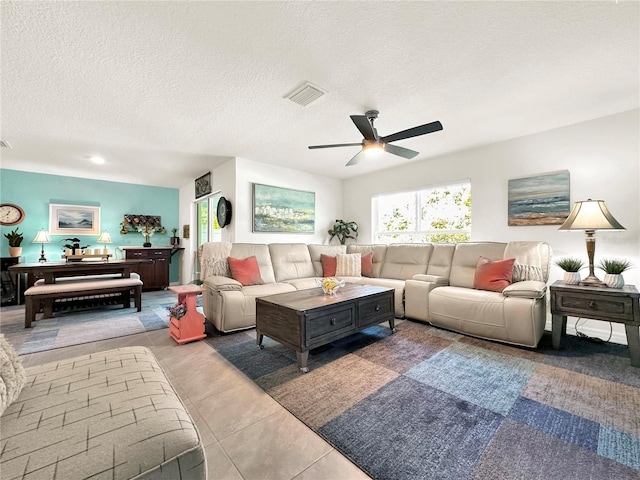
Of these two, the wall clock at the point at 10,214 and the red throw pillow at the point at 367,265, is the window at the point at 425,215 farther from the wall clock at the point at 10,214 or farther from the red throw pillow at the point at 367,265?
the wall clock at the point at 10,214

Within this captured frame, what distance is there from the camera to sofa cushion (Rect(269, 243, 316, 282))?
4.21m

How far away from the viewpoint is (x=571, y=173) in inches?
125

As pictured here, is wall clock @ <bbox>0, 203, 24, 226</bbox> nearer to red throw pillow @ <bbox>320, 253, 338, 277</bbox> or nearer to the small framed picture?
the small framed picture

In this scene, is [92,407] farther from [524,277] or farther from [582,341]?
[582,341]

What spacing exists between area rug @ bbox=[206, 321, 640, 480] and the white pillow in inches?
67.5

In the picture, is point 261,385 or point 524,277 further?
point 524,277

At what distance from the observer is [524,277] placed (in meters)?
3.08

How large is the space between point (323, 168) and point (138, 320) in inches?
146

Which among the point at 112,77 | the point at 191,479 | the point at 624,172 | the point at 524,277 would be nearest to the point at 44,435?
the point at 191,479

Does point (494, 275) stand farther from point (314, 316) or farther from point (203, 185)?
point (203, 185)

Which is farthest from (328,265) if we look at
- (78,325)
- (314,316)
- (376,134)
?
(78,325)

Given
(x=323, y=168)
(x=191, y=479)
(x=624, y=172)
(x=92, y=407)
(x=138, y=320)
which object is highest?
(x=323, y=168)

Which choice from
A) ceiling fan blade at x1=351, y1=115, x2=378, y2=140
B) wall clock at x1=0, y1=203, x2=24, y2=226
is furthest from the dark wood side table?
wall clock at x1=0, y1=203, x2=24, y2=226

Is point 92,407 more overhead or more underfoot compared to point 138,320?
more overhead
